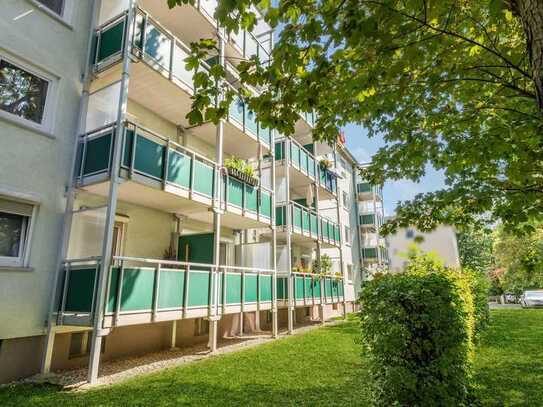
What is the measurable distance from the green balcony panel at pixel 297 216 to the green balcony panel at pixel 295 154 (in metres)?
2.46

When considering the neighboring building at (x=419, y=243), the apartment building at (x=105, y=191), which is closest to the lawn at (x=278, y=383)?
the apartment building at (x=105, y=191)

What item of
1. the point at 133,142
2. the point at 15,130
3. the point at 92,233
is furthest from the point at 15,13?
the point at 92,233

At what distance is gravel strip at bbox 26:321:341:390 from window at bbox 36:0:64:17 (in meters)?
9.19

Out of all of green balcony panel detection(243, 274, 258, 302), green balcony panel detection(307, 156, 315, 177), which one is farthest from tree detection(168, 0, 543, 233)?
green balcony panel detection(307, 156, 315, 177)

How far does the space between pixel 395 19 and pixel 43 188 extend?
8.48 m

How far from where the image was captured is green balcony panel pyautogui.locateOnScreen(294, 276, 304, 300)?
16359mm

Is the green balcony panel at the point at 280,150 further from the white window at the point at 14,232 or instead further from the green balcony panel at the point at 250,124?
the white window at the point at 14,232

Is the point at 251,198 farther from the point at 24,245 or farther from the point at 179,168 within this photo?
the point at 24,245

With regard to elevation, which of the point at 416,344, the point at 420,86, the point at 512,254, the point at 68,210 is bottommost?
the point at 416,344

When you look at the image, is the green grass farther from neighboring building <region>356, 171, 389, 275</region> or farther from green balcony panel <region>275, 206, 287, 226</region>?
neighboring building <region>356, 171, 389, 275</region>

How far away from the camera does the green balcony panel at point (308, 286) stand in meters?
17.3

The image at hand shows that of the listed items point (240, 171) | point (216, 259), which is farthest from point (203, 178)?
point (216, 259)

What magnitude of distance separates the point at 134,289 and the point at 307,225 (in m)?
12.0

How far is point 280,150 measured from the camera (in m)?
17.8
